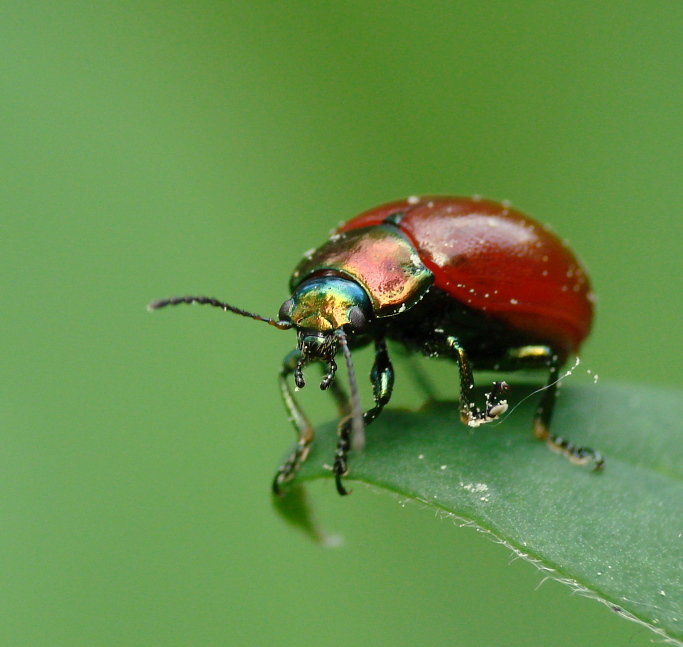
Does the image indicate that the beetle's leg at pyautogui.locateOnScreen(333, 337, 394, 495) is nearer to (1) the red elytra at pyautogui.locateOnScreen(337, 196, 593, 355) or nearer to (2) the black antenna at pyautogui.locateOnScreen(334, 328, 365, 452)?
(2) the black antenna at pyautogui.locateOnScreen(334, 328, 365, 452)

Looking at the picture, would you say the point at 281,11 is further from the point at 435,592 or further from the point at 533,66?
the point at 435,592

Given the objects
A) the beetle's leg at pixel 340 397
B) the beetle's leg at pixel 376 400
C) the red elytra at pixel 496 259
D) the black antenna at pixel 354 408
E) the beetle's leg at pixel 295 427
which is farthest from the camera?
the beetle's leg at pixel 340 397

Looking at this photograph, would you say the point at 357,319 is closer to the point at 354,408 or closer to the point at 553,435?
the point at 354,408

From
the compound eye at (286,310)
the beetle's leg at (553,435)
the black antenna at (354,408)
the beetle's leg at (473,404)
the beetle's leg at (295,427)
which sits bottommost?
the beetle's leg at (553,435)

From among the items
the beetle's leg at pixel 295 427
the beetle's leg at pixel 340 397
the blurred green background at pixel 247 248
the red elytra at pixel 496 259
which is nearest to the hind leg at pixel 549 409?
the red elytra at pixel 496 259

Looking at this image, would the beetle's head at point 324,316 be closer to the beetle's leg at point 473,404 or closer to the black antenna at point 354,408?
the black antenna at point 354,408

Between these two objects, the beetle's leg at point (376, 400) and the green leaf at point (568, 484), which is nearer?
the green leaf at point (568, 484)

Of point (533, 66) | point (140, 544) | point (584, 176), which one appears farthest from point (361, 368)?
point (533, 66)

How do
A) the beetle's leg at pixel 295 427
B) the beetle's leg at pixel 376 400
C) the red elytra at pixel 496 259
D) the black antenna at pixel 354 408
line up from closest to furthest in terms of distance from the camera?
the black antenna at pixel 354 408 → the beetle's leg at pixel 376 400 → the beetle's leg at pixel 295 427 → the red elytra at pixel 496 259
